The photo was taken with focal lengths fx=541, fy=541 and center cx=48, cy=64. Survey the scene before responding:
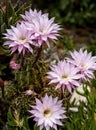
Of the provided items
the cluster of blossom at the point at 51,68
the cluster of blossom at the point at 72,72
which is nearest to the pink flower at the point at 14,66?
the cluster of blossom at the point at 51,68

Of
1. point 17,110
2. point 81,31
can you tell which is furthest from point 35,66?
point 81,31

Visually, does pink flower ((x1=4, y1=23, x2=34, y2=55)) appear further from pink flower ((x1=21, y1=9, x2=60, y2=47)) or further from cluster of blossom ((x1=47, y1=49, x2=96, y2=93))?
cluster of blossom ((x1=47, y1=49, x2=96, y2=93))

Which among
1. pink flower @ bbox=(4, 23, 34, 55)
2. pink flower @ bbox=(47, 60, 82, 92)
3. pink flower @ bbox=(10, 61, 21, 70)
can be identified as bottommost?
pink flower @ bbox=(47, 60, 82, 92)

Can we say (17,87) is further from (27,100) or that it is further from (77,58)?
(77,58)

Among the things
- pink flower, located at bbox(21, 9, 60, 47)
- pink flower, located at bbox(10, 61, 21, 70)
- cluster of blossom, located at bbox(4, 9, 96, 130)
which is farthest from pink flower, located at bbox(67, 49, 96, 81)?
pink flower, located at bbox(10, 61, 21, 70)

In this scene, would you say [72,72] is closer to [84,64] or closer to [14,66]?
[84,64]

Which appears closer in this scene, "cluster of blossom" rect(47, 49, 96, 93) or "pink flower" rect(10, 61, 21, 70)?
"cluster of blossom" rect(47, 49, 96, 93)
